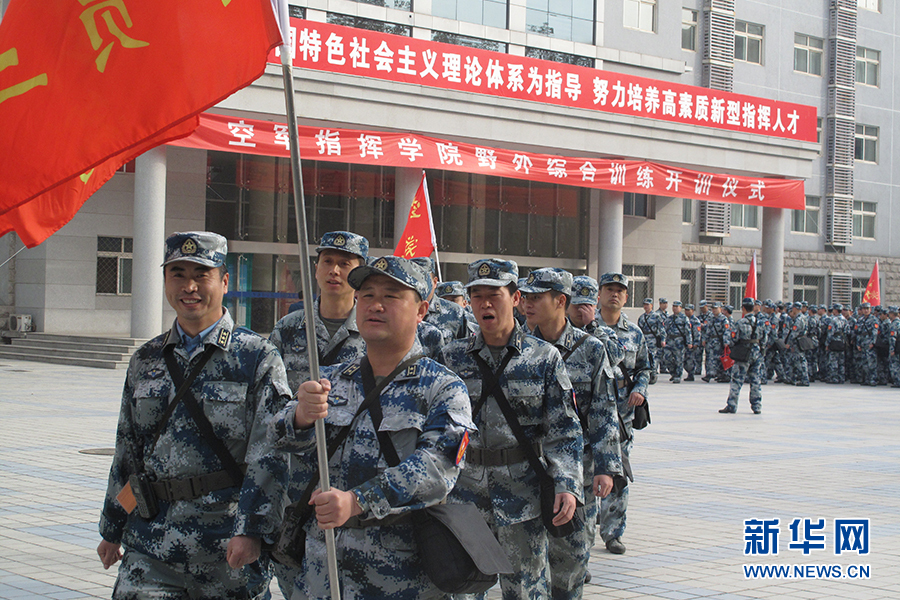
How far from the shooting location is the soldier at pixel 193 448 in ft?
12.9

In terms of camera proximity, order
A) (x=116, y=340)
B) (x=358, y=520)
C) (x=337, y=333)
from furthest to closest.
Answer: (x=116, y=340)
(x=337, y=333)
(x=358, y=520)

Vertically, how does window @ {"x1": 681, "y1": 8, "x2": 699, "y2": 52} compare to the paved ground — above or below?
above

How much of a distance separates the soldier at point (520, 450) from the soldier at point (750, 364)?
13403mm

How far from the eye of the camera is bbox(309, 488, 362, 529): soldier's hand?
304 centimetres

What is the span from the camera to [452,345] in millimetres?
5141

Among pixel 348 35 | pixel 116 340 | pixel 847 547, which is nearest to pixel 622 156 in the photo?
pixel 348 35

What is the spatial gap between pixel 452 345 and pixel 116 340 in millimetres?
20383

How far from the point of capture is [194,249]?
4180mm

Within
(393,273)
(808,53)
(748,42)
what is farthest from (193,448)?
(808,53)

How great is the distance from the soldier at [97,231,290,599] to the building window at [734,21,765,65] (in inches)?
1479

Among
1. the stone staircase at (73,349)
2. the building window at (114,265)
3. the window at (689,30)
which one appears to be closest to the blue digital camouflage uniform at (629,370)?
the stone staircase at (73,349)

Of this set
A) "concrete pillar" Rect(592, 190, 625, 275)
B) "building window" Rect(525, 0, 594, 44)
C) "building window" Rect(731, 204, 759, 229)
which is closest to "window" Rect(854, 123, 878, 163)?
"building window" Rect(731, 204, 759, 229)

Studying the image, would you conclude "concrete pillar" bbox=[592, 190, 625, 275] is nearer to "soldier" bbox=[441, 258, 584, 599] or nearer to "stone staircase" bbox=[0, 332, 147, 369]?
"stone staircase" bbox=[0, 332, 147, 369]

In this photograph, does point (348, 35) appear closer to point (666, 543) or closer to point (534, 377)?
point (666, 543)
